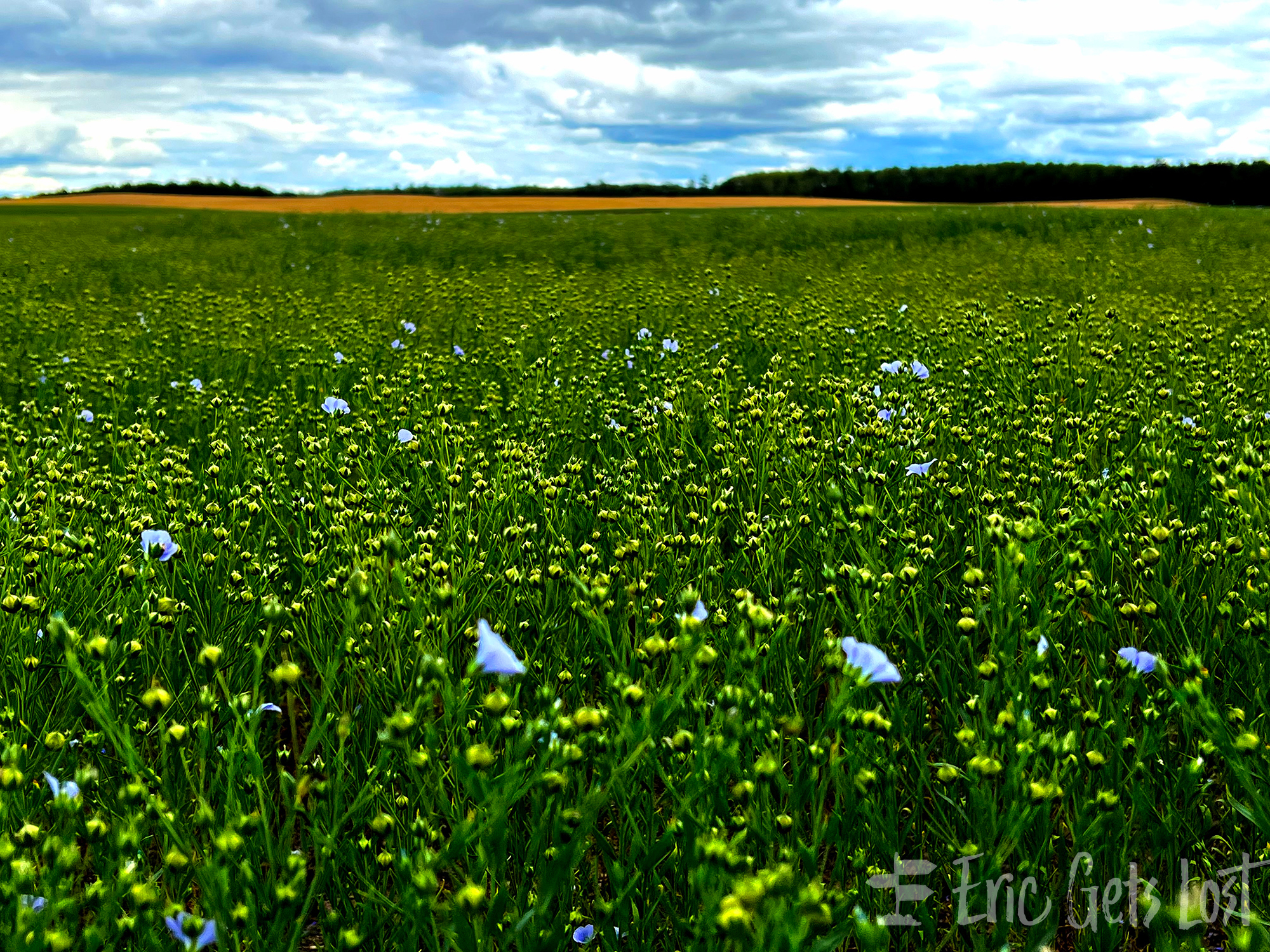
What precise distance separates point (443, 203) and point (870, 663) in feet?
121

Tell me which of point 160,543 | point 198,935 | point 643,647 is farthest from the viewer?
point 160,543

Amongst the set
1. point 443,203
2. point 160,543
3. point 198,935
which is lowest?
point 198,935

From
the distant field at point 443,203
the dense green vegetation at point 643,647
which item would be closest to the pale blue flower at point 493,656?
the dense green vegetation at point 643,647

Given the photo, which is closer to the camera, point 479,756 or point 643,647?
point 479,756

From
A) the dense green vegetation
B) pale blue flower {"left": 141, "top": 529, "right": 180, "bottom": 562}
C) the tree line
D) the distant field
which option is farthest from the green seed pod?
the tree line

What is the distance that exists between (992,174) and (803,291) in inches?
1829

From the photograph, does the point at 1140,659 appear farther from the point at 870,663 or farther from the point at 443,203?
the point at 443,203

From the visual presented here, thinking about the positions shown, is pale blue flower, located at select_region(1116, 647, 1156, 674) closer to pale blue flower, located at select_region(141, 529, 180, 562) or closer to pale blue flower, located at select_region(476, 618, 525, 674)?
pale blue flower, located at select_region(476, 618, 525, 674)

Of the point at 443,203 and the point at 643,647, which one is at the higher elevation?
the point at 443,203

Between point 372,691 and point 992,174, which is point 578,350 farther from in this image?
point 992,174

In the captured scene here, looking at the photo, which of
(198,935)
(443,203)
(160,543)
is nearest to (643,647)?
(198,935)

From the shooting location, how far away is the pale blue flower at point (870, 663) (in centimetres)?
134

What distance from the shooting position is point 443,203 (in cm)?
3575

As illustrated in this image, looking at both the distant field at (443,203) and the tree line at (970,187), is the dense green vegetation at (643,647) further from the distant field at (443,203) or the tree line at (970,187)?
the tree line at (970,187)
